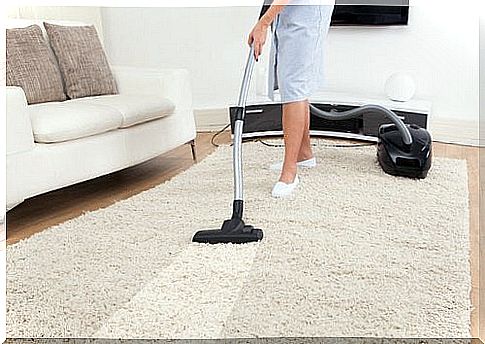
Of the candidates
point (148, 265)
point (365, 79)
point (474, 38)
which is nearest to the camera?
point (148, 265)

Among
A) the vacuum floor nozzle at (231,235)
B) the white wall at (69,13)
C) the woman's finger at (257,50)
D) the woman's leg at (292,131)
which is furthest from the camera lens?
the white wall at (69,13)

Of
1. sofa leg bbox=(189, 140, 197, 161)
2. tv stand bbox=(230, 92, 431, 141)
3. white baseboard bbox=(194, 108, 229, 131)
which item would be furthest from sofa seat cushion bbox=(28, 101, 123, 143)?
tv stand bbox=(230, 92, 431, 141)

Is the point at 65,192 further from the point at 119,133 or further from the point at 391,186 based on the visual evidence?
the point at 391,186

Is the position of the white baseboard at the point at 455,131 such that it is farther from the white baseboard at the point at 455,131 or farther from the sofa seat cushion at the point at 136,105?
the sofa seat cushion at the point at 136,105

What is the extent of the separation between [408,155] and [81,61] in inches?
56.2

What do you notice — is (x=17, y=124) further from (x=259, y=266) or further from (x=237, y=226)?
(x=259, y=266)

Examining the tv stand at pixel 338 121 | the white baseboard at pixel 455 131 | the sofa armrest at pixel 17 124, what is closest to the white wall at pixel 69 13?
the tv stand at pixel 338 121

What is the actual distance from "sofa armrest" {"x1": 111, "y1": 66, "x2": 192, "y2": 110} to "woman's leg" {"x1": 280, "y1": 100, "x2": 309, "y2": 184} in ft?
1.84

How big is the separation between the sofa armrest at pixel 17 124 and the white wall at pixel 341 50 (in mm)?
891

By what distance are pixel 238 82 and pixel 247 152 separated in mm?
357

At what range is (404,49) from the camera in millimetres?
3912

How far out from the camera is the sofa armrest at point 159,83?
3.06 meters

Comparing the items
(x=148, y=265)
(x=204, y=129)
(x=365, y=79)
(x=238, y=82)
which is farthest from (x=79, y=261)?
(x=365, y=79)

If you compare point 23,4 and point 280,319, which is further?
point 23,4
